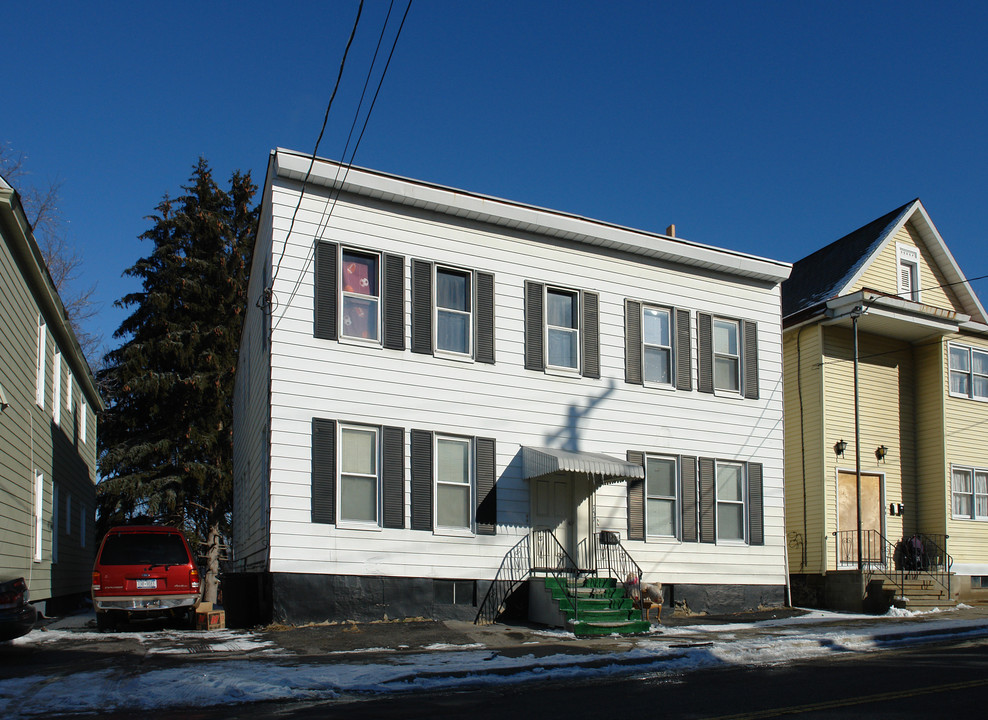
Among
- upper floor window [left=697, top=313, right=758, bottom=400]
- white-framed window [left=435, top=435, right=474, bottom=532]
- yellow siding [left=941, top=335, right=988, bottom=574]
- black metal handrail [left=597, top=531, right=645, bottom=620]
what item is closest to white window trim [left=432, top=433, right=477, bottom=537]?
white-framed window [left=435, top=435, right=474, bottom=532]

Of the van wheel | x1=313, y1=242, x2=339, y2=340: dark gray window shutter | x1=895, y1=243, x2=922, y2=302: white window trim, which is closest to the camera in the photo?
the van wheel

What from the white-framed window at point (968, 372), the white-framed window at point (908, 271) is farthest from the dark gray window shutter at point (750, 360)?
the white-framed window at point (968, 372)

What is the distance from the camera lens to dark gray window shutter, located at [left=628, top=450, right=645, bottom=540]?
18.0 meters

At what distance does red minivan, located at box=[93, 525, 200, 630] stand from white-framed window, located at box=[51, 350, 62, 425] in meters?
6.11

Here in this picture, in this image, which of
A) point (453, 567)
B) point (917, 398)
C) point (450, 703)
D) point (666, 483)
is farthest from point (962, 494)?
point (450, 703)

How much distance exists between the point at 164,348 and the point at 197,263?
11.9ft

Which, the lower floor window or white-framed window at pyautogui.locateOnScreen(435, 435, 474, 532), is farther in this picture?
the lower floor window

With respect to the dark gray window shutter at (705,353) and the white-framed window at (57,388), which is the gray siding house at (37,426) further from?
the dark gray window shutter at (705,353)

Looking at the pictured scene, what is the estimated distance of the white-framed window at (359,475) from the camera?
15.4 m

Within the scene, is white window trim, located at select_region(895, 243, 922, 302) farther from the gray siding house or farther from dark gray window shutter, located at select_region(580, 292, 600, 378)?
the gray siding house

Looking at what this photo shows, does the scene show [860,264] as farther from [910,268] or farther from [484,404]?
[484,404]

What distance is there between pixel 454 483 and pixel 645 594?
412 cm

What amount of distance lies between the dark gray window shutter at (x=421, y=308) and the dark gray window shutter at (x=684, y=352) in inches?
224

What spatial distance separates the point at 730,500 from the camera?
19453mm
